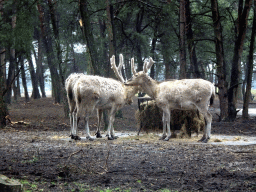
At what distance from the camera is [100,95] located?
12.1 meters

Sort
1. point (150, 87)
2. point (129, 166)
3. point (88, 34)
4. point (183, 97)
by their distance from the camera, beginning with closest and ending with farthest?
point (129, 166), point (183, 97), point (150, 87), point (88, 34)

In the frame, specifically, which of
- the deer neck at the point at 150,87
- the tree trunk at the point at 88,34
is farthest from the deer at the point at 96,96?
the tree trunk at the point at 88,34

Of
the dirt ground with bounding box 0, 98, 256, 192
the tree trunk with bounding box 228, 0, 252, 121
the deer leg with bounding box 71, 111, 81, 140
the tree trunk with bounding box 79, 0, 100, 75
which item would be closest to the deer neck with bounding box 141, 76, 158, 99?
the dirt ground with bounding box 0, 98, 256, 192

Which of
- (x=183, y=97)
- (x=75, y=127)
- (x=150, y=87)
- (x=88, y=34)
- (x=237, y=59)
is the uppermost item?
(x=88, y=34)

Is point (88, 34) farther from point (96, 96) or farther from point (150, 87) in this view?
point (96, 96)

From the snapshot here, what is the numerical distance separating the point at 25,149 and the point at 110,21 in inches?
435

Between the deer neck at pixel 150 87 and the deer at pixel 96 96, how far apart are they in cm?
40

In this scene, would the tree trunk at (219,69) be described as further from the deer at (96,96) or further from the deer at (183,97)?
the deer at (96,96)

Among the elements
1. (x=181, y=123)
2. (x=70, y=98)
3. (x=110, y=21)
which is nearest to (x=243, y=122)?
(x=181, y=123)

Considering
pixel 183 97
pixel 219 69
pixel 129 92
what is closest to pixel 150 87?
pixel 129 92

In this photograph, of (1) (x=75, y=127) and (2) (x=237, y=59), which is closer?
(1) (x=75, y=127)

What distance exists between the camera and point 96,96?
12.0 m

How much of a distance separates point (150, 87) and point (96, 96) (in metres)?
2.08

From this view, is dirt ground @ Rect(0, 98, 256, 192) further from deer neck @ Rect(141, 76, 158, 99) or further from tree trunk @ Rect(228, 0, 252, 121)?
tree trunk @ Rect(228, 0, 252, 121)
